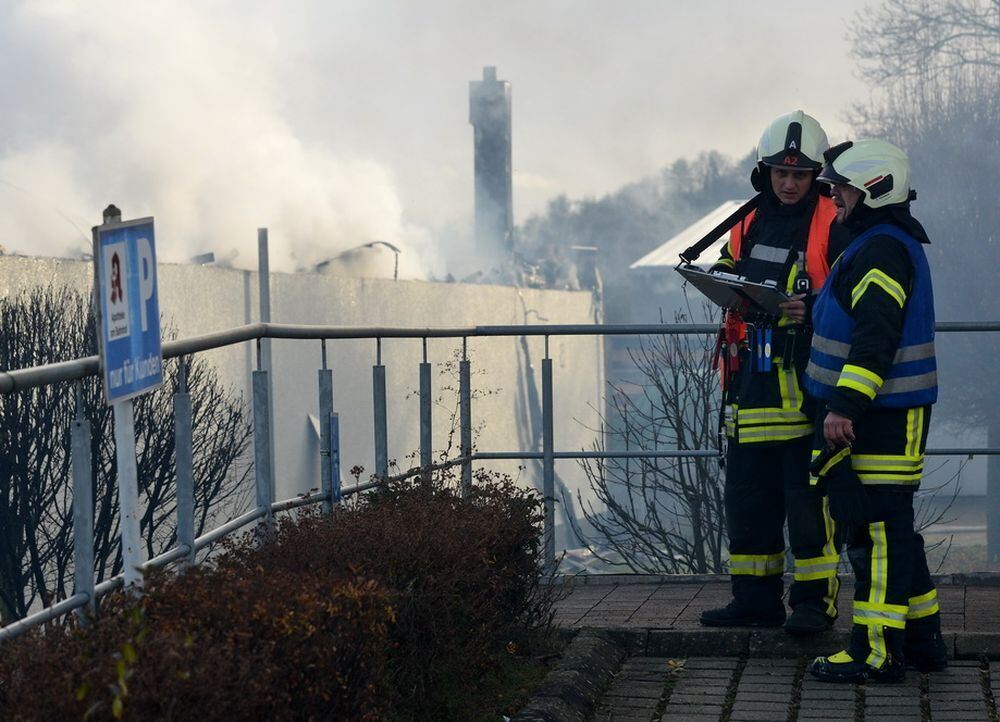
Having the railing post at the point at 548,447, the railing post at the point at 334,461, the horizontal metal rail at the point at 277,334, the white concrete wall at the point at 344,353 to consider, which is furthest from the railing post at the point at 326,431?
the white concrete wall at the point at 344,353

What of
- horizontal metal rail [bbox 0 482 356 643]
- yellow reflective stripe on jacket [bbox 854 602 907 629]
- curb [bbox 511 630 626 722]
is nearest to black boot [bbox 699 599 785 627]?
curb [bbox 511 630 626 722]

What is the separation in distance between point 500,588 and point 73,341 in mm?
14367

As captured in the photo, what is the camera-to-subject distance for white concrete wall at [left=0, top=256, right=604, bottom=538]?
19.8 m

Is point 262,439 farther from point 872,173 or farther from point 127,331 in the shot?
point 872,173

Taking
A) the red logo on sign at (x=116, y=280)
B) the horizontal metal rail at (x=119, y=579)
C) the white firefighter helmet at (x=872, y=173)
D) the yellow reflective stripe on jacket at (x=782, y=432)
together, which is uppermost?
the white firefighter helmet at (x=872, y=173)

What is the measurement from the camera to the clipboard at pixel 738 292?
4.78 meters

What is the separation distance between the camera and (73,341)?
17438 mm

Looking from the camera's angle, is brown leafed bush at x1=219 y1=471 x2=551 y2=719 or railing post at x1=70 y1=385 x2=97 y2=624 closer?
railing post at x1=70 y1=385 x2=97 y2=624

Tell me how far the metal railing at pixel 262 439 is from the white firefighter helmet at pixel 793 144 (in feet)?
4.26

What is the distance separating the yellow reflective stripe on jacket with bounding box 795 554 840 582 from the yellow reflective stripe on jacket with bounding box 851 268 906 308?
3.32ft

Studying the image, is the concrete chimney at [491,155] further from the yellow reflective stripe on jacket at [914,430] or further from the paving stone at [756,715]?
the paving stone at [756,715]

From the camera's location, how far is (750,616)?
16.7ft

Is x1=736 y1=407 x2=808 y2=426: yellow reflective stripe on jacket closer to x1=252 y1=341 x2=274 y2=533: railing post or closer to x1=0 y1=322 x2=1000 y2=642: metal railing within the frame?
x1=0 y1=322 x2=1000 y2=642: metal railing

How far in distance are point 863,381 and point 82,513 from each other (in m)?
2.31
